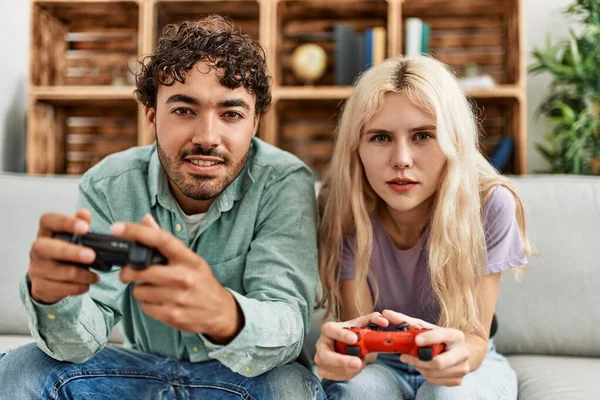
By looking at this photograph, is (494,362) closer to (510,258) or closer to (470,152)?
(510,258)

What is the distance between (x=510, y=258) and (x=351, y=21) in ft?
4.62

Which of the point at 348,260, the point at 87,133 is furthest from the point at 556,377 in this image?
the point at 87,133

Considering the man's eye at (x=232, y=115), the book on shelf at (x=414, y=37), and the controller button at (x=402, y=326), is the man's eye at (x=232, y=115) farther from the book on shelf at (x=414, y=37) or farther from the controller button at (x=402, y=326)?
the book on shelf at (x=414, y=37)

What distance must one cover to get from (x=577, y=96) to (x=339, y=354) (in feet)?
5.43

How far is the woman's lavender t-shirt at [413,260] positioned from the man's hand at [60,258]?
23.3 inches

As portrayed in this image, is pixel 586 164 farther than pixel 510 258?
Yes

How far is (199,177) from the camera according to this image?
109 centimetres

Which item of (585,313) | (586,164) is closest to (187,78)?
(585,313)

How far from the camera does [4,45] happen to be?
2.20 m

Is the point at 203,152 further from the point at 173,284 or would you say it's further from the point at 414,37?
the point at 414,37

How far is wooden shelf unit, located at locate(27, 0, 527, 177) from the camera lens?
80.3 inches

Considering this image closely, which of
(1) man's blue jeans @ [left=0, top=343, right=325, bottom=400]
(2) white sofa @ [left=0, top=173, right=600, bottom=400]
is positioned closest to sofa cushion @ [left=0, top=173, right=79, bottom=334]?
(2) white sofa @ [left=0, top=173, right=600, bottom=400]

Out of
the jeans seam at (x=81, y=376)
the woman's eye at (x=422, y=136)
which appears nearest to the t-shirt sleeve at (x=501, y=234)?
the woman's eye at (x=422, y=136)

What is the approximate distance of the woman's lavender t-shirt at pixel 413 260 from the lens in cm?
116
